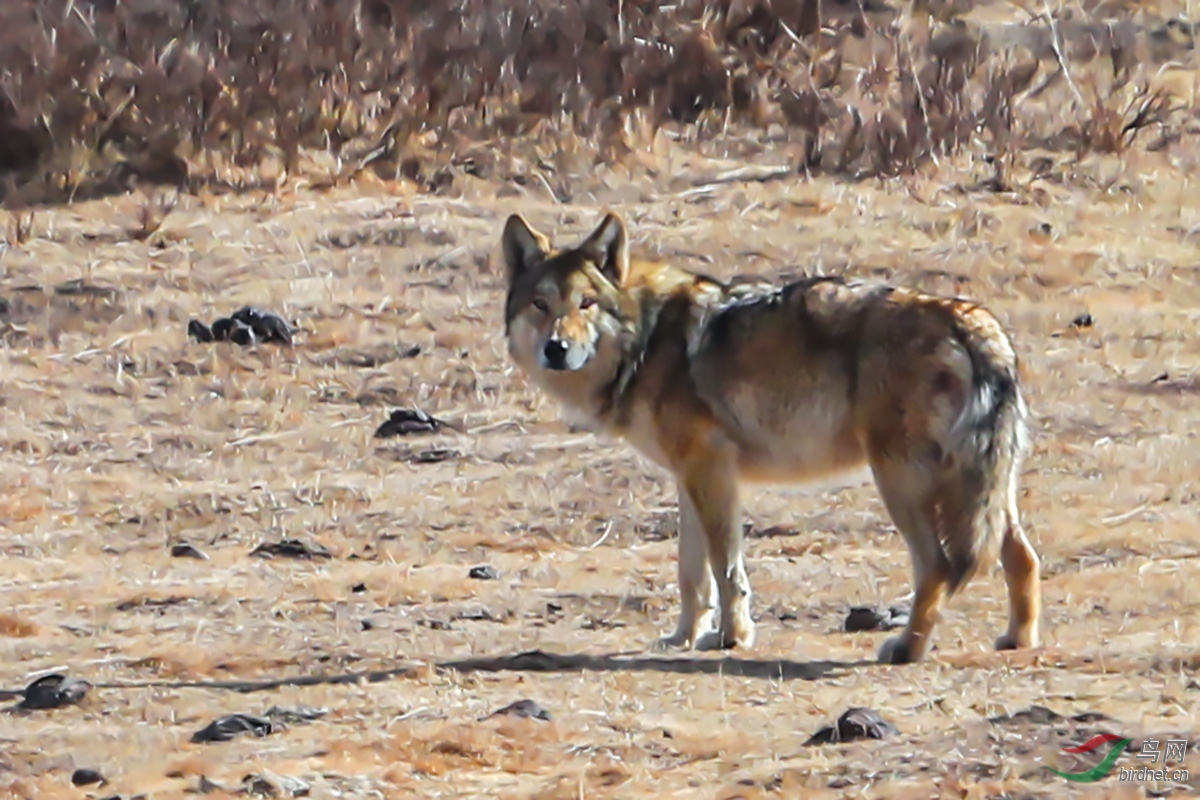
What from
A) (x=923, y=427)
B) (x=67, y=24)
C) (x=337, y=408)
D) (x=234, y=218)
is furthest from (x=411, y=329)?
(x=923, y=427)

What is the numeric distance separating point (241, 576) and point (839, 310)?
2.99 m

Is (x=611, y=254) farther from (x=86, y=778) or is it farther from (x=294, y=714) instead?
(x=86, y=778)

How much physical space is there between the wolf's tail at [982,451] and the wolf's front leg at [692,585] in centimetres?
99

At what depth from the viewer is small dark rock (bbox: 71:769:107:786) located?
608 cm

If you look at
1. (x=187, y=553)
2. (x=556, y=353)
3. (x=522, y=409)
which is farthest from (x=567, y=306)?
(x=522, y=409)

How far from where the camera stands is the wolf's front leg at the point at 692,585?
25.6 feet

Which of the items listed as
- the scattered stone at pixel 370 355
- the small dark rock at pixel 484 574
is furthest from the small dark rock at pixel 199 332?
the small dark rock at pixel 484 574

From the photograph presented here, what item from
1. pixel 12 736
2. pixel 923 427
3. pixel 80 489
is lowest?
pixel 80 489

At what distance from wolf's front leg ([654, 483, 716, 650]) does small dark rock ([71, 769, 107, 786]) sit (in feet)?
7.52

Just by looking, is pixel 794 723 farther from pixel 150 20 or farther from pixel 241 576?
pixel 150 20

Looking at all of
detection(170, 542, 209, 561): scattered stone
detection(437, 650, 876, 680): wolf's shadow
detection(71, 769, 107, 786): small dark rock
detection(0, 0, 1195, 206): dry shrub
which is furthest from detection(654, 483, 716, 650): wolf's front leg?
detection(0, 0, 1195, 206): dry shrub

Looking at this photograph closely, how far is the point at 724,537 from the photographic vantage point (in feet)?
25.3

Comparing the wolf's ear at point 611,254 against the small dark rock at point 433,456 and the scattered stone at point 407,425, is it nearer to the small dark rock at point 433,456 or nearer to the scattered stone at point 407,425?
the small dark rock at point 433,456

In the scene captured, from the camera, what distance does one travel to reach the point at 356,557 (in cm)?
954
